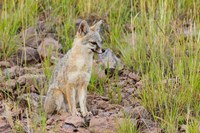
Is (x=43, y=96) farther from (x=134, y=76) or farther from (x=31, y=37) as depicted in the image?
(x=31, y=37)

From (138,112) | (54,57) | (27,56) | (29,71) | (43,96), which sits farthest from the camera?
(27,56)

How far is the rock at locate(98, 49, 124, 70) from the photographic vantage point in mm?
8123

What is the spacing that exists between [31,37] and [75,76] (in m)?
2.22

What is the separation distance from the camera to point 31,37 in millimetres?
9055

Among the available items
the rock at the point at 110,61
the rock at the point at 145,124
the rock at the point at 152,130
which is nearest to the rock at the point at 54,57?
the rock at the point at 110,61

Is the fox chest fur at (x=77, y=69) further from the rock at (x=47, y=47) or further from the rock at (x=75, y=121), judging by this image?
the rock at (x=47, y=47)

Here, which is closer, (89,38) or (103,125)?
(103,125)

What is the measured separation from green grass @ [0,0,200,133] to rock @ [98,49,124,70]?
14 cm

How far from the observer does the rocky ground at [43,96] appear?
652 cm

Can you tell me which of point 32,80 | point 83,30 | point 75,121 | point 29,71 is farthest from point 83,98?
point 29,71

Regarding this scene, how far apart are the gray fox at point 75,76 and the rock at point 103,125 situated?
0.42m

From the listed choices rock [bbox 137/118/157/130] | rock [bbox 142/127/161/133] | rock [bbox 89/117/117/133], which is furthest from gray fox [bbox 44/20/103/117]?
rock [bbox 142/127/161/133]

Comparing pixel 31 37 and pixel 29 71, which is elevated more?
pixel 31 37

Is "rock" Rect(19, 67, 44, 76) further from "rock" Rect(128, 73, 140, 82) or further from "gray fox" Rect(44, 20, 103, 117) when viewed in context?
"rock" Rect(128, 73, 140, 82)
